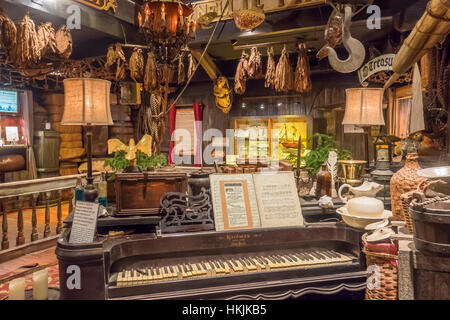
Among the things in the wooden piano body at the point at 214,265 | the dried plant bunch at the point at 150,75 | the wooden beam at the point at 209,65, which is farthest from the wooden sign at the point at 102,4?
the wooden piano body at the point at 214,265

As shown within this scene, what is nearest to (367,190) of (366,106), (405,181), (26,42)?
(405,181)

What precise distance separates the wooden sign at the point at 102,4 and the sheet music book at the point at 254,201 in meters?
4.23

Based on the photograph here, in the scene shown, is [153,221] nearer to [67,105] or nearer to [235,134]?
[67,105]

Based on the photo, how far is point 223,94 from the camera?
7656 mm

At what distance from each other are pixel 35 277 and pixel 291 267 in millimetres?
1487

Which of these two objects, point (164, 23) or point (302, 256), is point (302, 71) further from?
point (302, 256)

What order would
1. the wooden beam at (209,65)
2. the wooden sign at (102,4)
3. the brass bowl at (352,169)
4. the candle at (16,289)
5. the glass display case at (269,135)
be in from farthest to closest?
the glass display case at (269,135), the wooden beam at (209,65), the wooden sign at (102,4), the brass bowl at (352,169), the candle at (16,289)

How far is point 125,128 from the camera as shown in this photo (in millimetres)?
9188

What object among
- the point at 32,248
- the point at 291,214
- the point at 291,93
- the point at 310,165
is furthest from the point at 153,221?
the point at 291,93

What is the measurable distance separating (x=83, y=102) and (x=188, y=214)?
1.02 metres

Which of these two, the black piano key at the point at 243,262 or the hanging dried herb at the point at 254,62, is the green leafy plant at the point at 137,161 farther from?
the hanging dried herb at the point at 254,62

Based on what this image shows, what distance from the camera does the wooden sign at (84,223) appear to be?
1819 millimetres

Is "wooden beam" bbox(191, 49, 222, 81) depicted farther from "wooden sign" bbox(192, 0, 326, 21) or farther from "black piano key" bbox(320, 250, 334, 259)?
"black piano key" bbox(320, 250, 334, 259)

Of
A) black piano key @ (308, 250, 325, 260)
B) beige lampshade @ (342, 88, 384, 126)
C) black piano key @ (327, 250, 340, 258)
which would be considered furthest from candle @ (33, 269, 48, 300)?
beige lampshade @ (342, 88, 384, 126)
